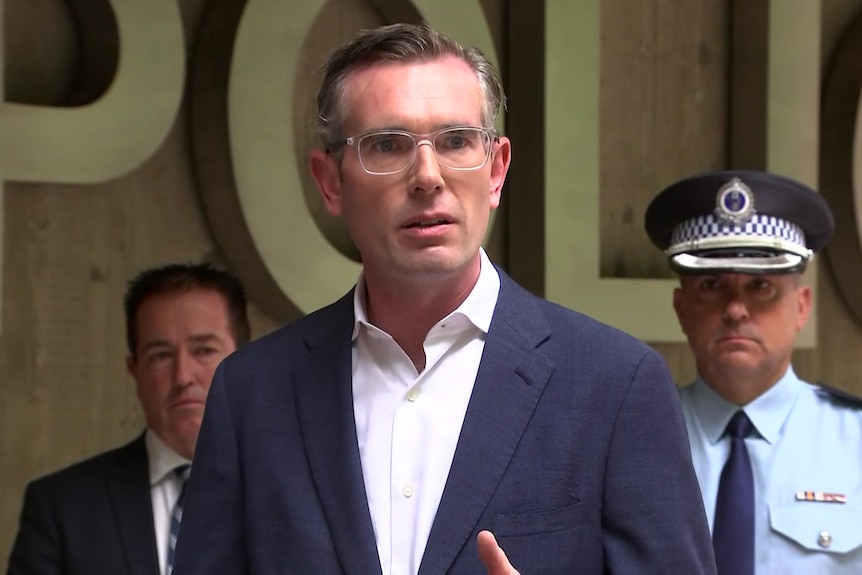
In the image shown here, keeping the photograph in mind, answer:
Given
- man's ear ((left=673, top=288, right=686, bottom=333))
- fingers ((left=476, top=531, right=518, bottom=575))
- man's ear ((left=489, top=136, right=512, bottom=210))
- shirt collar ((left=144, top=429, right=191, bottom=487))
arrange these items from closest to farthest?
fingers ((left=476, top=531, right=518, bottom=575)) < man's ear ((left=489, top=136, right=512, bottom=210)) < shirt collar ((left=144, top=429, right=191, bottom=487)) < man's ear ((left=673, top=288, right=686, bottom=333))

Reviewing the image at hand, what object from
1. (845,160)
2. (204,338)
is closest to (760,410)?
(204,338)

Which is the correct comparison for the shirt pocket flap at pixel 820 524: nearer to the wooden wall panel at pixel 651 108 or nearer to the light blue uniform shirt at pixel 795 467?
the light blue uniform shirt at pixel 795 467

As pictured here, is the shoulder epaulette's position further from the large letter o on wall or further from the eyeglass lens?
the eyeglass lens

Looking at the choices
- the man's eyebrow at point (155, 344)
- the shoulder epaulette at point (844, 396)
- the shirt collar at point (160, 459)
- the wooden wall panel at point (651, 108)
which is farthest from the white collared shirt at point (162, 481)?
the wooden wall panel at point (651, 108)

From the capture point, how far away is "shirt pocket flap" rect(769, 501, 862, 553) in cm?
219

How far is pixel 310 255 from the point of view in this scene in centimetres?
270

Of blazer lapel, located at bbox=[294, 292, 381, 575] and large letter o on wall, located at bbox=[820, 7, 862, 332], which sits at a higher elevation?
large letter o on wall, located at bbox=[820, 7, 862, 332]

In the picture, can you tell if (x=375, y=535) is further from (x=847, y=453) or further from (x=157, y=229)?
(x=157, y=229)

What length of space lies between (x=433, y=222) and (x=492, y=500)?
0.27 meters

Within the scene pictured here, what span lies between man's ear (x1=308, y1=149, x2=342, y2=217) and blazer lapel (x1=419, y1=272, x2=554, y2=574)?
0.20 metres

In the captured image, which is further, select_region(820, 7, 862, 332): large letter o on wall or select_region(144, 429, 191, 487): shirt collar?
select_region(820, 7, 862, 332): large letter o on wall

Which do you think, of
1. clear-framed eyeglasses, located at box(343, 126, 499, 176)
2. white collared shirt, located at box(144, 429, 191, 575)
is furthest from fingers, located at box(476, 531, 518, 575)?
white collared shirt, located at box(144, 429, 191, 575)

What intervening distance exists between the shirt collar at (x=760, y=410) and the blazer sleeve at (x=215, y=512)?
3.68ft

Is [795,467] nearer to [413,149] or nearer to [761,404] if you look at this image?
[761,404]
